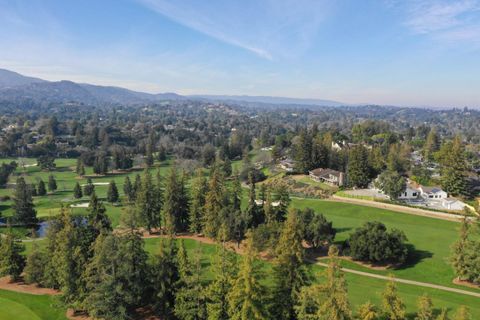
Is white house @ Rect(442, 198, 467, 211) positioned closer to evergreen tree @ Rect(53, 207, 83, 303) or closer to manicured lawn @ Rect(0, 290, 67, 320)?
evergreen tree @ Rect(53, 207, 83, 303)

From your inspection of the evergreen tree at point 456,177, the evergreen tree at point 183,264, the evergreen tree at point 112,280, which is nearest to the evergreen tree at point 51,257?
the evergreen tree at point 112,280

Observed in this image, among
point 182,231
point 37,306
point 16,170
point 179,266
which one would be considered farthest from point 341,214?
point 16,170

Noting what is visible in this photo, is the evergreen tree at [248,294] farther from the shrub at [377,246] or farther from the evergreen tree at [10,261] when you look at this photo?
the evergreen tree at [10,261]

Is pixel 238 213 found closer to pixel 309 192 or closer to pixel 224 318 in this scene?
pixel 224 318

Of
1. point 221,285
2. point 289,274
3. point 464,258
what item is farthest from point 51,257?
point 464,258

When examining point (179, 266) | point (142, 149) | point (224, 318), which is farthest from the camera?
point (142, 149)

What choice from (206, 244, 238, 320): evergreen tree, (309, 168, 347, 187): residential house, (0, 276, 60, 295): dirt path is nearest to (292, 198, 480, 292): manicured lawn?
(309, 168, 347, 187): residential house
